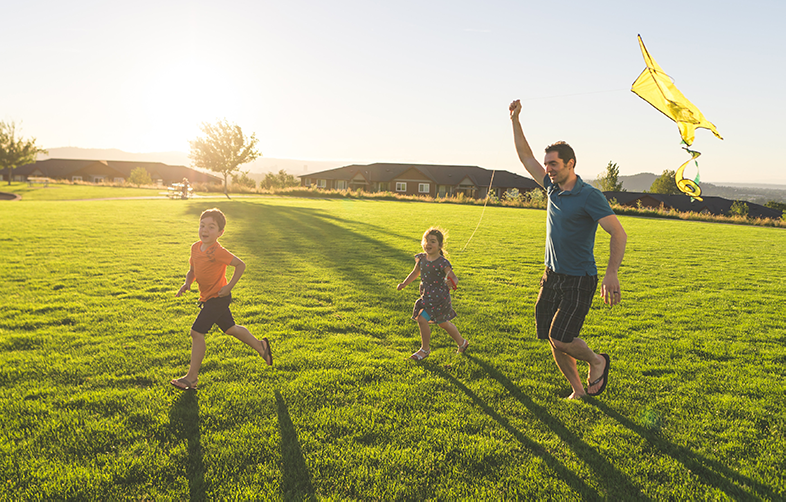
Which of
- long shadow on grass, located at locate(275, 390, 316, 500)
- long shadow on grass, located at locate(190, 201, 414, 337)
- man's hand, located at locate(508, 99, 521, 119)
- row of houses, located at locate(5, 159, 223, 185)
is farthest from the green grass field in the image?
row of houses, located at locate(5, 159, 223, 185)

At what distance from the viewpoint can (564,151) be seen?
131 inches

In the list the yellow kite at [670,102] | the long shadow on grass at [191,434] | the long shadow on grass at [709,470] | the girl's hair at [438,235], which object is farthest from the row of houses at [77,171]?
the long shadow on grass at [709,470]

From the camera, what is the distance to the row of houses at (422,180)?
71938 mm

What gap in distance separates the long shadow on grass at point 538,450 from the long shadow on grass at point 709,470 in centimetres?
82

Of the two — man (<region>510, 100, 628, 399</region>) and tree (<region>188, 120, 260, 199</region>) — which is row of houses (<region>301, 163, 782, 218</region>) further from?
man (<region>510, 100, 628, 399</region>)

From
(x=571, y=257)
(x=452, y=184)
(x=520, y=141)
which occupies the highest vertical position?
(x=452, y=184)

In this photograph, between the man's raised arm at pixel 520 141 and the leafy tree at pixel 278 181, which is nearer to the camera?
the man's raised arm at pixel 520 141

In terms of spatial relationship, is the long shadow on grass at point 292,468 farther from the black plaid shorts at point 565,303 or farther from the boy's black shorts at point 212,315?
the black plaid shorts at point 565,303

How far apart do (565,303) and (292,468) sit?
238 cm

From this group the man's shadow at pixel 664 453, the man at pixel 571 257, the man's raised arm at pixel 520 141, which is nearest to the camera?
the man's shadow at pixel 664 453

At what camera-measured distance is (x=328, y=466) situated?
2.82 meters

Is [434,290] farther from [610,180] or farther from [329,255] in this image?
[610,180]

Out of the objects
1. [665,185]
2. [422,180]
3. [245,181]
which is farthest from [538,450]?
[665,185]

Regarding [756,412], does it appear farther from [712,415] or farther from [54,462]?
[54,462]
